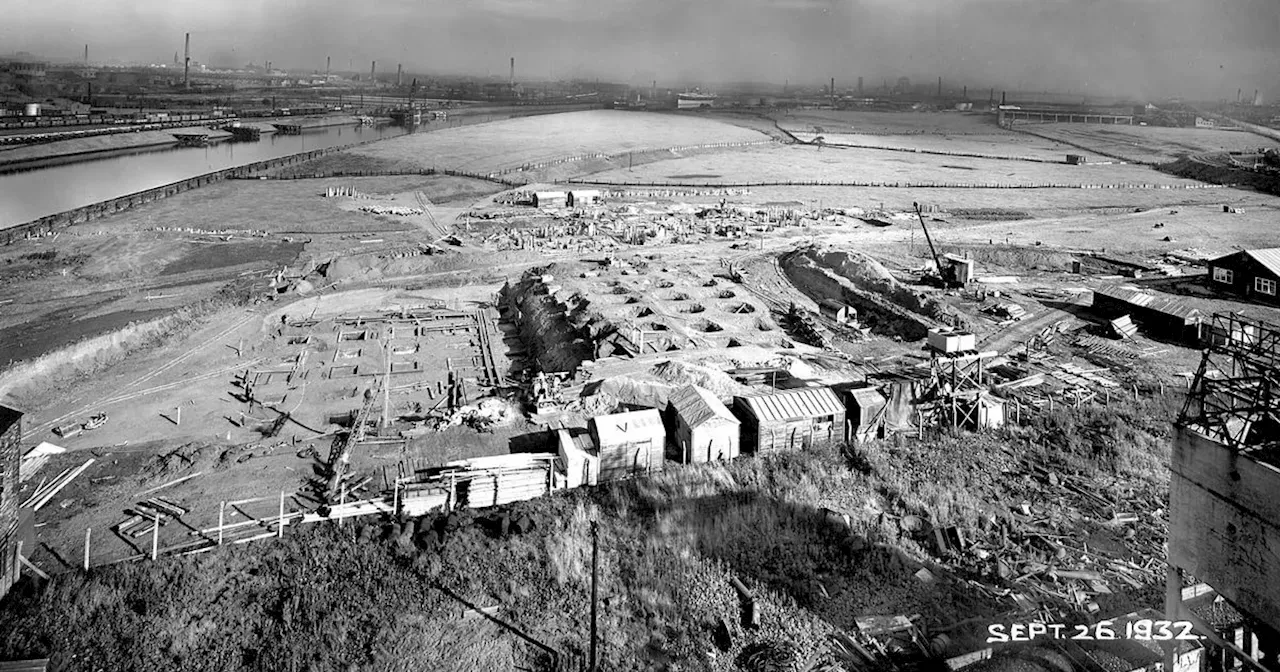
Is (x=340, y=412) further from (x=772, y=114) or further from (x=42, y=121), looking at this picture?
(x=772, y=114)

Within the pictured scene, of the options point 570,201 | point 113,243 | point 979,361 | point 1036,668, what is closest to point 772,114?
point 570,201

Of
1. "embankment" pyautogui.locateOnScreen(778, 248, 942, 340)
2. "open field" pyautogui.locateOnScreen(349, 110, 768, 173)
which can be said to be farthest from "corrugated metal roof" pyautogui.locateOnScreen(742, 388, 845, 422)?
"open field" pyautogui.locateOnScreen(349, 110, 768, 173)

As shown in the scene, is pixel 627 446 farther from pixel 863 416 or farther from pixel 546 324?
pixel 546 324

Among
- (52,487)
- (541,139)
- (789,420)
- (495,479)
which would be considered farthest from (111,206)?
(541,139)

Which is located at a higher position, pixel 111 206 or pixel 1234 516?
pixel 111 206

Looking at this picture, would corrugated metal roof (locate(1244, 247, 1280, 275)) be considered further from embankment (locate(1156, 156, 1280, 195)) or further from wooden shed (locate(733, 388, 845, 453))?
embankment (locate(1156, 156, 1280, 195))

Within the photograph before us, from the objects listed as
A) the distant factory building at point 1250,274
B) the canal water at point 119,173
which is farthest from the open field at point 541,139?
the distant factory building at point 1250,274
